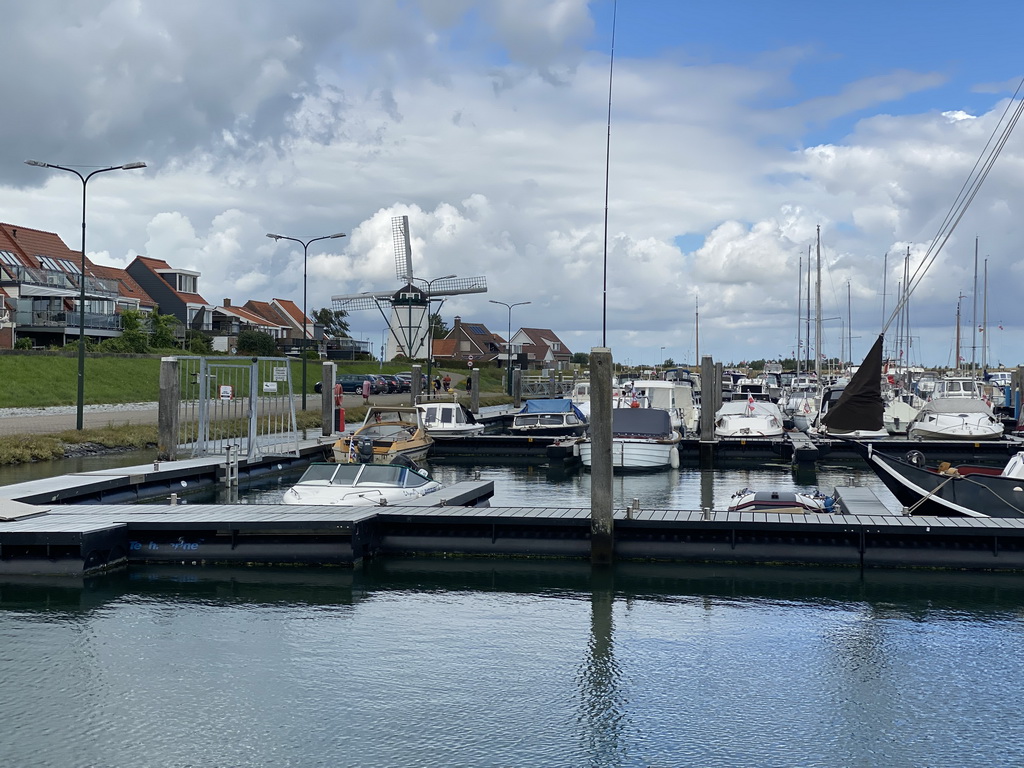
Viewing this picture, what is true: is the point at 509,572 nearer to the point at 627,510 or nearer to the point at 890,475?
the point at 627,510

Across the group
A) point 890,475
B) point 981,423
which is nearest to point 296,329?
point 981,423

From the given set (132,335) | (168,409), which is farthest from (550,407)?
(132,335)

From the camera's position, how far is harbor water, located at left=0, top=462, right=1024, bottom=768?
11.0 m

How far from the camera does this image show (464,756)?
10648mm

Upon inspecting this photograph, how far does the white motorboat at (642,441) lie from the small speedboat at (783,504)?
14217 millimetres

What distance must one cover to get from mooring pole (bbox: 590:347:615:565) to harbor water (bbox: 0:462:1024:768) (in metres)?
0.51

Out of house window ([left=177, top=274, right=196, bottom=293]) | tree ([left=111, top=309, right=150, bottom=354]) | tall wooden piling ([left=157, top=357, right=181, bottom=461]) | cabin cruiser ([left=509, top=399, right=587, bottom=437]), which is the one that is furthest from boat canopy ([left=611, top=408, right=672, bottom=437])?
house window ([left=177, top=274, right=196, bottom=293])

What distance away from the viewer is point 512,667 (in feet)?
44.3

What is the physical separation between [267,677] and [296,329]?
410 ft

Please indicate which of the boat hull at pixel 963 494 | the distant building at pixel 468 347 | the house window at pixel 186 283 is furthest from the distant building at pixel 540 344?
the boat hull at pixel 963 494

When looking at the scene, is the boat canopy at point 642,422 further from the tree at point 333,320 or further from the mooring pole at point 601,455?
the tree at point 333,320

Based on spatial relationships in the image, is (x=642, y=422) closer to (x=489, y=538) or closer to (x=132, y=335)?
(x=489, y=538)

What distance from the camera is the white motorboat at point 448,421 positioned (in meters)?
44.4

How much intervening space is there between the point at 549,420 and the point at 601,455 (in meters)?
28.7
